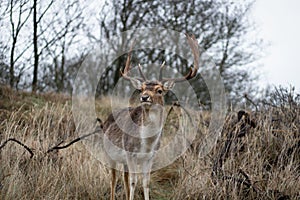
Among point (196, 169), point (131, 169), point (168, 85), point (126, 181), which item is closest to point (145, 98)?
point (168, 85)

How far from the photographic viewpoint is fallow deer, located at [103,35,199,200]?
368 centimetres

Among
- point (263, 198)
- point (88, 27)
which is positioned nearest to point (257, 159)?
point (263, 198)

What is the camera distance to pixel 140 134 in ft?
12.4

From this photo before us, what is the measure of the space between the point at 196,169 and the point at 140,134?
81cm

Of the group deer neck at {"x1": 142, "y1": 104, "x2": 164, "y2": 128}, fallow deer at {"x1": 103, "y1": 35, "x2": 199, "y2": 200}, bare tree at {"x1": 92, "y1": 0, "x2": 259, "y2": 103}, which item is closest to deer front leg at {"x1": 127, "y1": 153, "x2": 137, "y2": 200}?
fallow deer at {"x1": 103, "y1": 35, "x2": 199, "y2": 200}

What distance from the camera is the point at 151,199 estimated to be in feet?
14.1

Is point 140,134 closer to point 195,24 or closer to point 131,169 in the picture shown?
point 131,169

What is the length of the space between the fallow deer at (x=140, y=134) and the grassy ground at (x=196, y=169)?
0.40m

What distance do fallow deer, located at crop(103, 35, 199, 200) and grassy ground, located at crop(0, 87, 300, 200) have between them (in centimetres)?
40

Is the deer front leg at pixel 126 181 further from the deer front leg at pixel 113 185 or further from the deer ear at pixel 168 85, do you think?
the deer ear at pixel 168 85

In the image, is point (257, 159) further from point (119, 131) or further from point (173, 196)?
point (119, 131)

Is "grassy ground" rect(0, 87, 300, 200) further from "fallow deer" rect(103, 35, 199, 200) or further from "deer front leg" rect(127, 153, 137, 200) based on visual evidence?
"deer front leg" rect(127, 153, 137, 200)

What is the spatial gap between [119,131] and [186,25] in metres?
9.70

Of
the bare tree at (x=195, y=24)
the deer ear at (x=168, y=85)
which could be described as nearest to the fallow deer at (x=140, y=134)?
the deer ear at (x=168, y=85)
